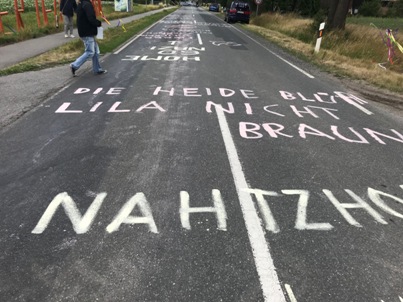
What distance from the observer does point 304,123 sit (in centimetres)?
591

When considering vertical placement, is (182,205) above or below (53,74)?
above

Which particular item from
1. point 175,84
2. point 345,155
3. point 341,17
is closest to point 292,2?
point 341,17

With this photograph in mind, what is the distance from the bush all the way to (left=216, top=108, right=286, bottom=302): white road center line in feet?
235

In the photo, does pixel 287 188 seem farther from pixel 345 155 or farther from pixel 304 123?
pixel 304 123

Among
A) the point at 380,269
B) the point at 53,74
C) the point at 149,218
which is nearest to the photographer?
the point at 380,269

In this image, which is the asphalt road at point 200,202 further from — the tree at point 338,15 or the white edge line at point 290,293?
the tree at point 338,15

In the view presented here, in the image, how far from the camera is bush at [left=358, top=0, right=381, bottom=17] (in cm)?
6378

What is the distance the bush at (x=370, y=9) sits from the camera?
209 ft

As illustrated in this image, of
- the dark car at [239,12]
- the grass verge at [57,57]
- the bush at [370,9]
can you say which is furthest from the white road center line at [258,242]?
the bush at [370,9]

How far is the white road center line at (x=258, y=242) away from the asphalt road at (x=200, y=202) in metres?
0.01

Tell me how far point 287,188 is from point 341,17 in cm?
1759

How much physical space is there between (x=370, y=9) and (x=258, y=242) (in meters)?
73.2

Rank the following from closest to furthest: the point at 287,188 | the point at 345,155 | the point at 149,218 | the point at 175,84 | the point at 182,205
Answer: the point at 149,218 < the point at 182,205 < the point at 287,188 < the point at 345,155 < the point at 175,84

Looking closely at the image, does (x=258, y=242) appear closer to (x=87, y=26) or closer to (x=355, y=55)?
(x=87, y=26)
